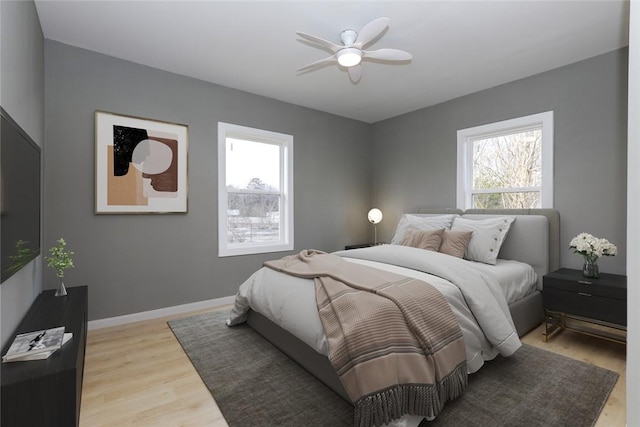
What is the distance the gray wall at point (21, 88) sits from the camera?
61.7 inches

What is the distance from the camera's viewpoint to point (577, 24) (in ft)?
8.28

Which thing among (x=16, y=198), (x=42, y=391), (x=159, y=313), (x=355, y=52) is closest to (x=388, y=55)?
(x=355, y=52)

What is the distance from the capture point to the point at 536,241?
3.15 m

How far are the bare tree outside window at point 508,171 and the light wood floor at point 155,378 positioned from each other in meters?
1.52

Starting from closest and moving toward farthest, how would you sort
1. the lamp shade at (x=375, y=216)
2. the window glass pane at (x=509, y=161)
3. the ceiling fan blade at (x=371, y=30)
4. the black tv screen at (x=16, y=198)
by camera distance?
the black tv screen at (x=16, y=198)
the ceiling fan blade at (x=371, y=30)
the window glass pane at (x=509, y=161)
the lamp shade at (x=375, y=216)

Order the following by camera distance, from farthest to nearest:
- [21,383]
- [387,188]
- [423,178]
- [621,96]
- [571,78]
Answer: [387,188] → [423,178] → [571,78] → [621,96] → [21,383]

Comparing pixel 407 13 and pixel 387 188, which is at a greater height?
pixel 407 13

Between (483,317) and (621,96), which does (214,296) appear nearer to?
(483,317)

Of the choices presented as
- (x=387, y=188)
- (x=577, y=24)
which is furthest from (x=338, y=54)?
(x=387, y=188)

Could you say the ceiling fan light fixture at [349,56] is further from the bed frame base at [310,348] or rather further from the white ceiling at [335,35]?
the bed frame base at [310,348]

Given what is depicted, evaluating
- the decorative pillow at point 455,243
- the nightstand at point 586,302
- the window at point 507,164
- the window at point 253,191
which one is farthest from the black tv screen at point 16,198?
the window at point 507,164

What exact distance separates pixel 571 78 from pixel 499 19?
1.37m

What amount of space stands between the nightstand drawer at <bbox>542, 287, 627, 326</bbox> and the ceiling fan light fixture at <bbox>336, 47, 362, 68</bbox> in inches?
105

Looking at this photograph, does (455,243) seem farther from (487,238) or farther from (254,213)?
(254,213)
